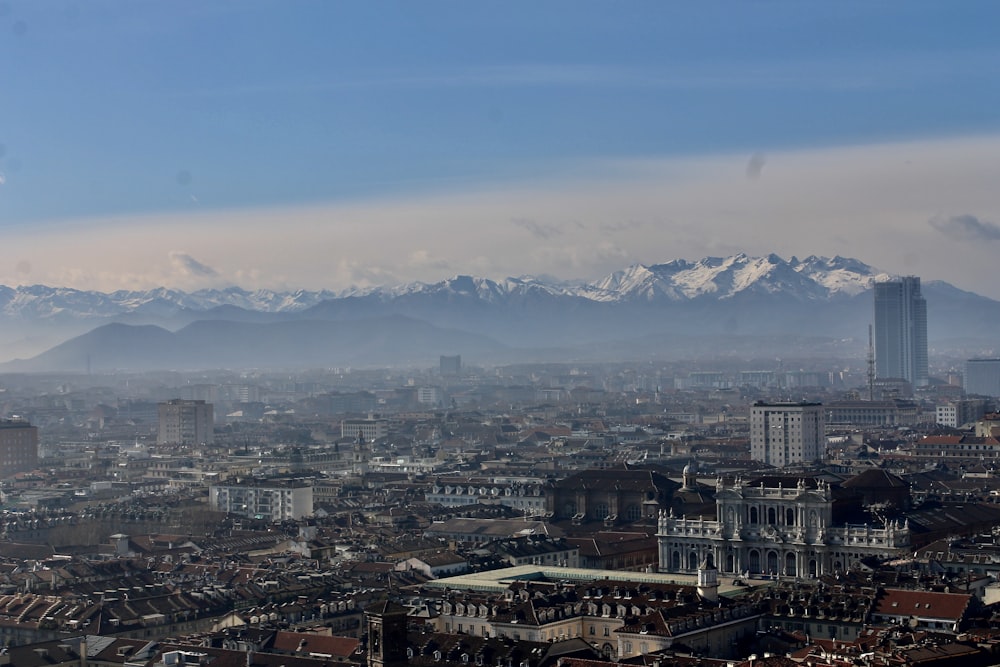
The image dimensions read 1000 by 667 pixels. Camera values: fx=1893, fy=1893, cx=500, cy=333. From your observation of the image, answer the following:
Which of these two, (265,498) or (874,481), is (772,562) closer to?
(874,481)

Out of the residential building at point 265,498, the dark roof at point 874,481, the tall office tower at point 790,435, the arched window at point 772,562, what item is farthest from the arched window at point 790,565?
the tall office tower at point 790,435

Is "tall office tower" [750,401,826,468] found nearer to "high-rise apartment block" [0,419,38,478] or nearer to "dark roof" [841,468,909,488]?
"dark roof" [841,468,909,488]

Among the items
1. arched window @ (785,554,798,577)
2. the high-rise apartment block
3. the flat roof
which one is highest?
the high-rise apartment block

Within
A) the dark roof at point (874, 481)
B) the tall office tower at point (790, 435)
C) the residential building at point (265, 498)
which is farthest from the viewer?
the tall office tower at point (790, 435)

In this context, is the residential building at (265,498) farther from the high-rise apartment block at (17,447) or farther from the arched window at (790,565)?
the high-rise apartment block at (17,447)

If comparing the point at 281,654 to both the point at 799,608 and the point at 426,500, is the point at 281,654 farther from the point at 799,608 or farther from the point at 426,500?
the point at 426,500

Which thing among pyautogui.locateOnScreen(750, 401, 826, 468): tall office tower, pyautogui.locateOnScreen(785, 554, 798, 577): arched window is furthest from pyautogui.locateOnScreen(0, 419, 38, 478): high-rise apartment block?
pyautogui.locateOnScreen(785, 554, 798, 577): arched window
